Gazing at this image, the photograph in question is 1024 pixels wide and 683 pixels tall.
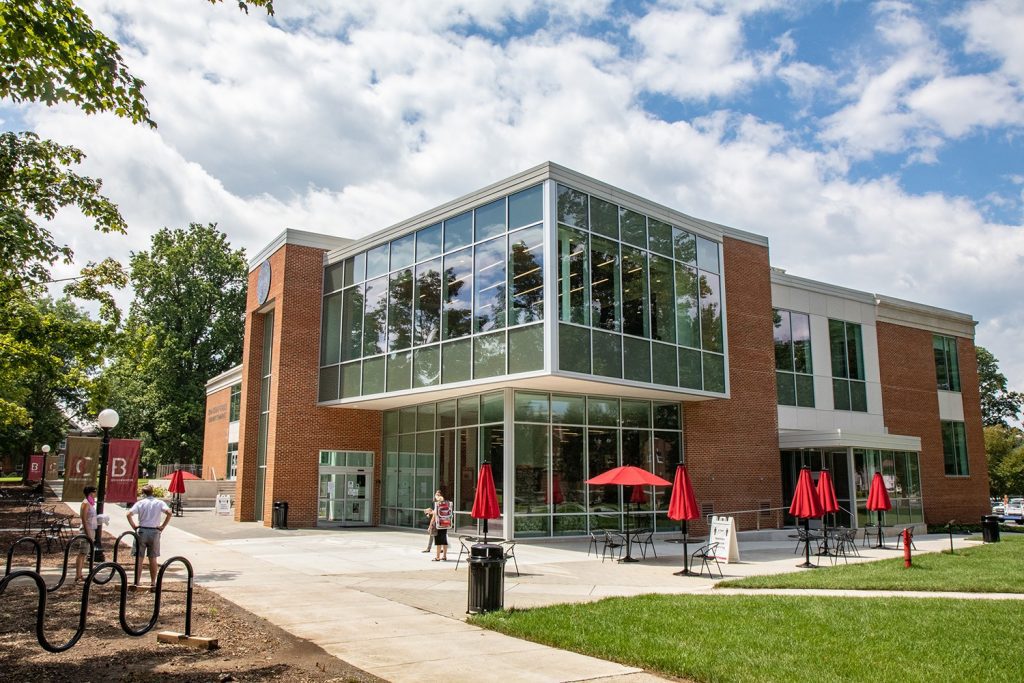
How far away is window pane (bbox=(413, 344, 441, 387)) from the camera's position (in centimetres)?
2238

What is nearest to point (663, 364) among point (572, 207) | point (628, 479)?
point (628, 479)

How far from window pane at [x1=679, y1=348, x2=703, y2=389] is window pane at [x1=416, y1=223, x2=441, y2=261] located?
799cm

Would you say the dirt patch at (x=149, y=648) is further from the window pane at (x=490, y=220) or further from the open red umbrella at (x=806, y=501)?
the open red umbrella at (x=806, y=501)

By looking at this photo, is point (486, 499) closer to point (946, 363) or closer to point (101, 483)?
point (101, 483)

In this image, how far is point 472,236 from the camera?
21844 millimetres

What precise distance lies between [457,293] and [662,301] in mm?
6053

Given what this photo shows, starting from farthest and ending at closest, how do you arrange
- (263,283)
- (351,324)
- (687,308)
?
(263,283)
(351,324)
(687,308)

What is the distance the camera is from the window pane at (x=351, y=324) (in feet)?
85.8

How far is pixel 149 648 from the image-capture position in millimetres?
8289

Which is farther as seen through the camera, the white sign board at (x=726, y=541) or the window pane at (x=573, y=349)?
the window pane at (x=573, y=349)

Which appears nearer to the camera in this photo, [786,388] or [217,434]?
[786,388]

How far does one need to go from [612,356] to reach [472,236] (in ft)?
17.4

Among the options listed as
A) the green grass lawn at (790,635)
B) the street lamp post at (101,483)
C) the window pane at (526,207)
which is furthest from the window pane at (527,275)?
the street lamp post at (101,483)

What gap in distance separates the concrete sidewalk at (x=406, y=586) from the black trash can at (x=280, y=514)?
647 mm
